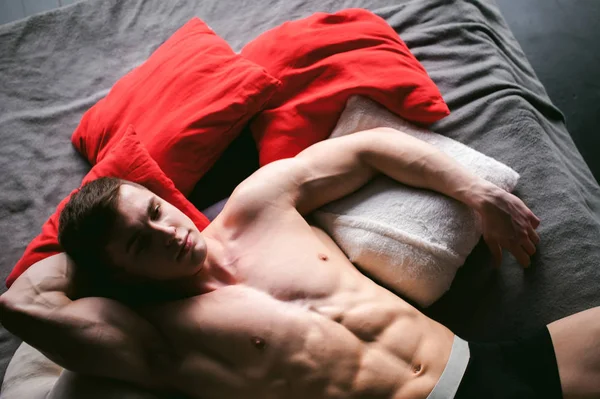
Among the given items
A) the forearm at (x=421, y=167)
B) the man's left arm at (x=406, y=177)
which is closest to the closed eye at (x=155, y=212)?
the man's left arm at (x=406, y=177)

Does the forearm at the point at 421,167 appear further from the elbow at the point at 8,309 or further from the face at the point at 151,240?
the elbow at the point at 8,309

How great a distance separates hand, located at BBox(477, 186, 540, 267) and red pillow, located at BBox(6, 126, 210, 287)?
70 centimetres

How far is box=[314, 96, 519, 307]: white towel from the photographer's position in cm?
118

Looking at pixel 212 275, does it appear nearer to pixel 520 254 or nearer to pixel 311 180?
pixel 311 180

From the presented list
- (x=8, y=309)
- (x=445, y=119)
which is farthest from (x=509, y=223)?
(x=8, y=309)

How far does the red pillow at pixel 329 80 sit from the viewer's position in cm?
132

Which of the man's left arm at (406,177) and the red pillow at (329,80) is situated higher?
the red pillow at (329,80)

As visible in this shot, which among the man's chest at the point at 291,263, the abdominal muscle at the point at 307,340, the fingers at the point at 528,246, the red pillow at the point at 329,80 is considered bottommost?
the abdominal muscle at the point at 307,340

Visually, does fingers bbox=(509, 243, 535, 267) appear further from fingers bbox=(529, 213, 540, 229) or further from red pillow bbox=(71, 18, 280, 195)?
red pillow bbox=(71, 18, 280, 195)

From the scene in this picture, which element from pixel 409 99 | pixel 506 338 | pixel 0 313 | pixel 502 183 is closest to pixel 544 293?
pixel 506 338

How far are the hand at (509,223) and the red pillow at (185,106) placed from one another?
2.07 feet

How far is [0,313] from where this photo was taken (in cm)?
110

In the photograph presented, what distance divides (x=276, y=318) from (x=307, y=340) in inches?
3.3

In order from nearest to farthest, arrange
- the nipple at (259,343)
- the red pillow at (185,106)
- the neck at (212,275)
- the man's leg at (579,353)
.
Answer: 1. the man's leg at (579,353)
2. the nipple at (259,343)
3. the neck at (212,275)
4. the red pillow at (185,106)
